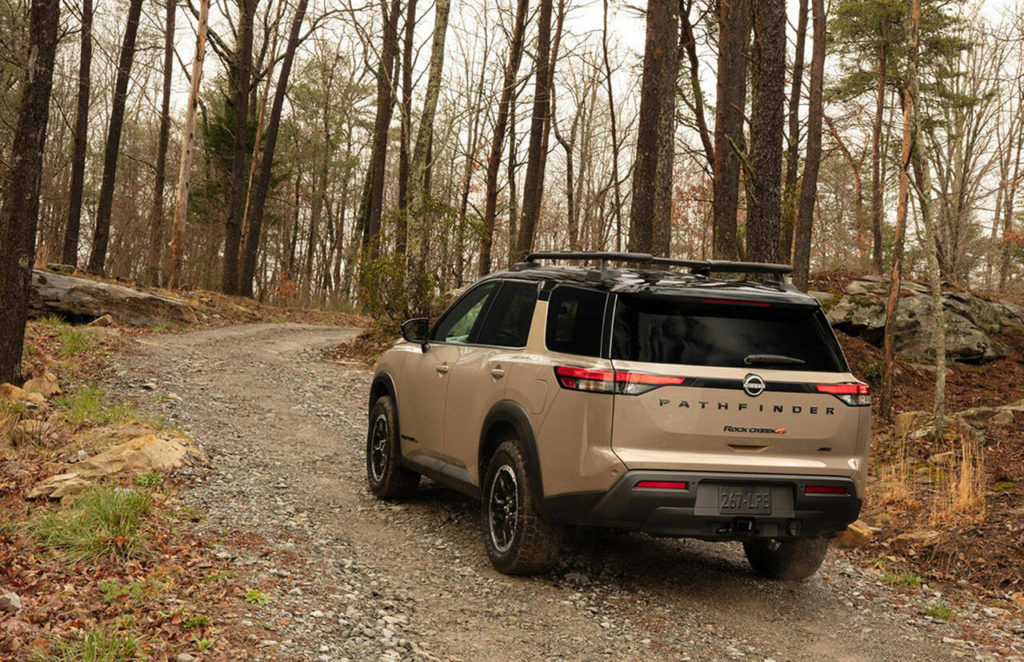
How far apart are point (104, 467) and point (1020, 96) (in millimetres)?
33886

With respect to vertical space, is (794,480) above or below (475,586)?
above

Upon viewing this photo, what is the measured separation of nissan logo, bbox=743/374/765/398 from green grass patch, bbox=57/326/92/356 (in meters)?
11.1

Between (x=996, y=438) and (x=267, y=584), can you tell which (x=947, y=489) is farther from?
(x=267, y=584)

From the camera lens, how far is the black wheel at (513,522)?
538 cm

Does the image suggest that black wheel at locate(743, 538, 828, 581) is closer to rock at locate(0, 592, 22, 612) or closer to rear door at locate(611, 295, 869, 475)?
rear door at locate(611, 295, 869, 475)

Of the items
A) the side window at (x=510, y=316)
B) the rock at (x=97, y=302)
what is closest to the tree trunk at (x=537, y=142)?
the rock at (x=97, y=302)

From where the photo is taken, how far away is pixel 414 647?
14.5ft

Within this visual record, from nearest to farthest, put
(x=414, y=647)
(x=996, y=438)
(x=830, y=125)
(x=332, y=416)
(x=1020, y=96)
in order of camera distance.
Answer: (x=414, y=647)
(x=996, y=438)
(x=332, y=416)
(x=830, y=125)
(x=1020, y=96)

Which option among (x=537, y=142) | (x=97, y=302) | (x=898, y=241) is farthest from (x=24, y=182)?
(x=537, y=142)

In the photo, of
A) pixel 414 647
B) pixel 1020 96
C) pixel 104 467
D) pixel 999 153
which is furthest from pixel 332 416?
pixel 999 153

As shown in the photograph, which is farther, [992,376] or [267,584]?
[992,376]

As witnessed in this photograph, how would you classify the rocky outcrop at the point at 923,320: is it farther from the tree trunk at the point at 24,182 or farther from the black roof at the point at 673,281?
the tree trunk at the point at 24,182

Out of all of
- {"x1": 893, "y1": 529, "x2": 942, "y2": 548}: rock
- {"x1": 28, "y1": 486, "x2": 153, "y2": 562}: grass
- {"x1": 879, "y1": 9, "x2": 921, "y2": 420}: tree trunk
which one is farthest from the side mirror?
{"x1": 879, "y1": 9, "x2": 921, "y2": 420}: tree trunk

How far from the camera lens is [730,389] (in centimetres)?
497
